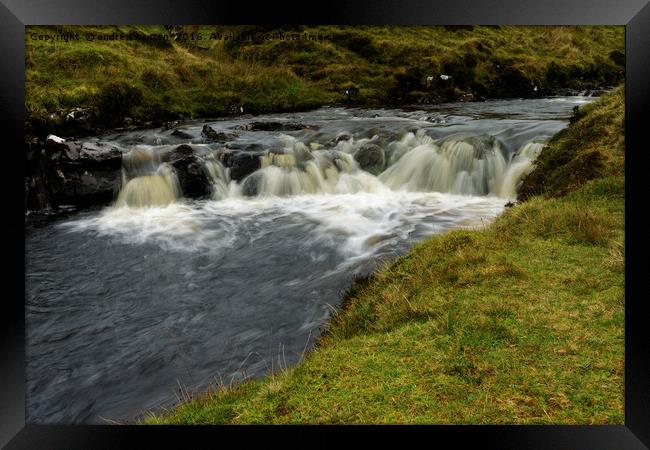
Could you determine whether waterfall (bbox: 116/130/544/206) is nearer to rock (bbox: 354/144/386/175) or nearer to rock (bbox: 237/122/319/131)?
rock (bbox: 354/144/386/175)

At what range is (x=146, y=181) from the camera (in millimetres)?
12117

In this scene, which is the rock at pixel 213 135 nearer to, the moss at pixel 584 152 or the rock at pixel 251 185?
the rock at pixel 251 185

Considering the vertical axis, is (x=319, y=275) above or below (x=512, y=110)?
below

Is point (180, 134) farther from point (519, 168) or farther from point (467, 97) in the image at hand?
point (467, 97)

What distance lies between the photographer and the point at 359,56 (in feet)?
51.8

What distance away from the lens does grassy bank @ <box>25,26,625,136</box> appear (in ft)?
36.9

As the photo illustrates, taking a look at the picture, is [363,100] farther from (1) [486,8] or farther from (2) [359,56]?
(1) [486,8]

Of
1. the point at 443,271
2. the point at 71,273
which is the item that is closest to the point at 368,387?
the point at 443,271

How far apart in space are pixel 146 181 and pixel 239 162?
2.40m

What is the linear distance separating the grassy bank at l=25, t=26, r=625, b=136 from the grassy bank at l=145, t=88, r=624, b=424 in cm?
581

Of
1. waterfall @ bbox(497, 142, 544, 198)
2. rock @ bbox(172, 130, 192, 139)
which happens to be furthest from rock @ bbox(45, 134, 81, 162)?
waterfall @ bbox(497, 142, 544, 198)

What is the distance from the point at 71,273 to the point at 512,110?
13117mm

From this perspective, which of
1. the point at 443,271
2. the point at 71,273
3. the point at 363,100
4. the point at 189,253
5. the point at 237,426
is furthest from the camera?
the point at 363,100

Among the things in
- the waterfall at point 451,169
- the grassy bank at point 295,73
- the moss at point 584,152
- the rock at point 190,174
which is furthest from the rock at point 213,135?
the moss at point 584,152
